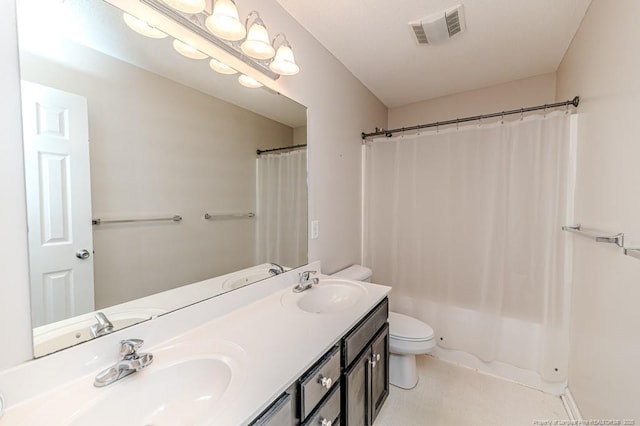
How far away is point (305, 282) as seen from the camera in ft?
4.91

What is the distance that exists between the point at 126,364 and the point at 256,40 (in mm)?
1319

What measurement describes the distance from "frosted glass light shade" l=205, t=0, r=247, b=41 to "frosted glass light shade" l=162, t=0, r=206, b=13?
0.07 metres

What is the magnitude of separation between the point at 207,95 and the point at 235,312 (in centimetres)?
100

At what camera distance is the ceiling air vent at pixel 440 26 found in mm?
1462

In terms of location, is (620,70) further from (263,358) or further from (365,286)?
(263,358)

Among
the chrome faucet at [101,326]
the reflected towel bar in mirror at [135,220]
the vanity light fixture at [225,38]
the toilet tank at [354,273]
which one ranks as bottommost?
the toilet tank at [354,273]

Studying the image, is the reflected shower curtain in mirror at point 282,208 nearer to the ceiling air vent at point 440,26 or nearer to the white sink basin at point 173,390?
the white sink basin at point 173,390

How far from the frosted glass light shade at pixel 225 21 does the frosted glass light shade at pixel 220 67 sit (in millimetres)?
104

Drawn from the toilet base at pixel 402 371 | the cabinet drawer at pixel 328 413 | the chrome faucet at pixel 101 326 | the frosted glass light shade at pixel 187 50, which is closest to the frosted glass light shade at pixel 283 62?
the frosted glass light shade at pixel 187 50

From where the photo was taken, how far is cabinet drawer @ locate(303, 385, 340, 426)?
2.88 ft

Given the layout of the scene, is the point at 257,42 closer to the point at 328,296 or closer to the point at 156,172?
the point at 156,172

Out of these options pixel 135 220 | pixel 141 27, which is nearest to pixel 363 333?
pixel 135 220

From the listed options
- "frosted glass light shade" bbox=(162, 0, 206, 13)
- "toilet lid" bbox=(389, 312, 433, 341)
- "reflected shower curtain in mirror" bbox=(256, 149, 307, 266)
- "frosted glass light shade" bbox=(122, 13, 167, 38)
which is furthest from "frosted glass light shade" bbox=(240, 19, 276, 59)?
"toilet lid" bbox=(389, 312, 433, 341)

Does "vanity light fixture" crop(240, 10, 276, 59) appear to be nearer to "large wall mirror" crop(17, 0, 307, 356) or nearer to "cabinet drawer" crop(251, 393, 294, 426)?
"large wall mirror" crop(17, 0, 307, 356)
